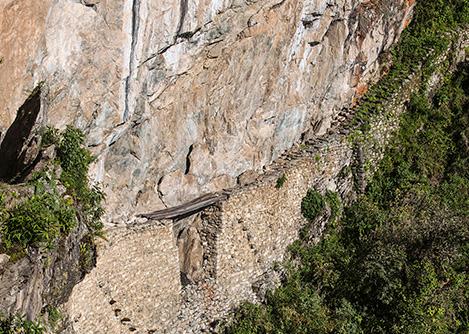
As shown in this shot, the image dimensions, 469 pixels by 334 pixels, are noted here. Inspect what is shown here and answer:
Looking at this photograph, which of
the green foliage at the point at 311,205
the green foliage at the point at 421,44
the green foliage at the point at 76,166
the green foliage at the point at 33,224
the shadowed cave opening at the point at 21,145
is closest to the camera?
the green foliage at the point at 33,224

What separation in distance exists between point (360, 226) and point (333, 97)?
9.80 feet

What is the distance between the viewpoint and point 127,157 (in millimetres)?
13508

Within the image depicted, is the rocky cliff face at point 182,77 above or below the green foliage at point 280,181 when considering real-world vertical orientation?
above

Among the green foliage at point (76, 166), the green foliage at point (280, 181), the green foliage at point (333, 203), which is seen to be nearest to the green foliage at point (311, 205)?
the green foliage at point (333, 203)

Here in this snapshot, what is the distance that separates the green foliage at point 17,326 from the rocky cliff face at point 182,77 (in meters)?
2.79

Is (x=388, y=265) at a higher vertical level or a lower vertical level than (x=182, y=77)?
lower

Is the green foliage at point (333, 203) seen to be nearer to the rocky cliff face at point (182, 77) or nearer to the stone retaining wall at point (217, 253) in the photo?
the stone retaining wall at point (217, 253)

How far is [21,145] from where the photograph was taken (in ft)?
37.1

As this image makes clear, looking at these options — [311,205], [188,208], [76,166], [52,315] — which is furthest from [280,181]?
[52,315]

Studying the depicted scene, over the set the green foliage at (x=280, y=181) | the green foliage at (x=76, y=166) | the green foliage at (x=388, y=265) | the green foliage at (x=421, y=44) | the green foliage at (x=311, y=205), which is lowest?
the green foliage at (x=388, y=265)

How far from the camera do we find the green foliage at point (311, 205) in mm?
17406

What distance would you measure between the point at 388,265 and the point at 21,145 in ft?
26.8

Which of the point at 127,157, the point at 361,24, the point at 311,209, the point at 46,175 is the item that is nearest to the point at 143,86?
the point at 127,157

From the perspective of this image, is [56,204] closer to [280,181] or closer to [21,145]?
[21,145]
